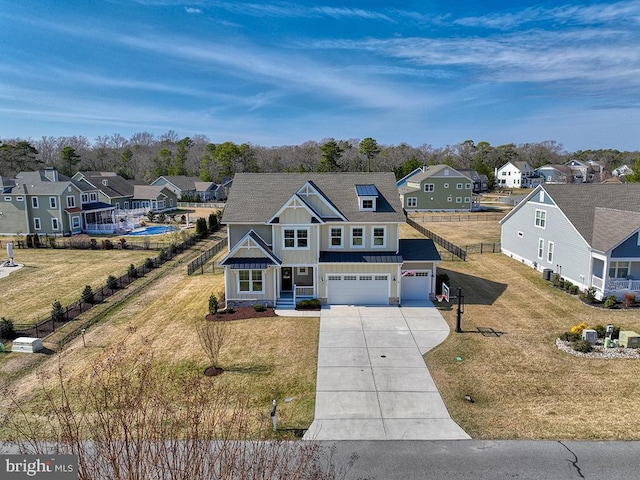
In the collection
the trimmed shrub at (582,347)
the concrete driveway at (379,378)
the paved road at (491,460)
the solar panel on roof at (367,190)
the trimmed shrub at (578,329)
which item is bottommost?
the paved road at (491,460)

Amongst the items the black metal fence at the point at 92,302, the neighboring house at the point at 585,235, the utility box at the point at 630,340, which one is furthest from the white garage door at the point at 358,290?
the black metal fence at the point at 92,302

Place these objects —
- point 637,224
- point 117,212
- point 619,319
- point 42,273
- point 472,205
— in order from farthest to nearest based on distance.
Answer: point 472,205
point 117,212
point 42,273
point 637,224
point 619,319

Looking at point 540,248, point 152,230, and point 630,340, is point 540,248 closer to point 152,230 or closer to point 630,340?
point 630,340

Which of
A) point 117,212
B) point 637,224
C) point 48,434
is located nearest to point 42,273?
point 48,434

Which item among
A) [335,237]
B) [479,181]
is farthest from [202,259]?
[479,181]

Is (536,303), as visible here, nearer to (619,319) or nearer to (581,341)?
(619,319)

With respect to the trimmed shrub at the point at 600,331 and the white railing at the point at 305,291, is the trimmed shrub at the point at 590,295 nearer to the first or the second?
the trimmed shrub at the point at 600,331
